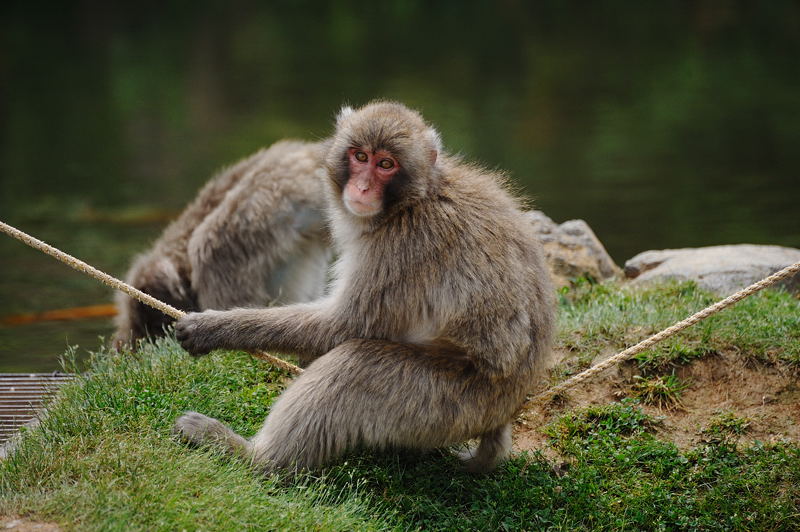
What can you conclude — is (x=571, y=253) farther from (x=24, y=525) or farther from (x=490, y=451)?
(x=24, y=525)

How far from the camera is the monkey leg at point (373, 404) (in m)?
4.75

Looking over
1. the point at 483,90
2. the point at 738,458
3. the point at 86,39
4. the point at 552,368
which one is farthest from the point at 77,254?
the point at 86,39

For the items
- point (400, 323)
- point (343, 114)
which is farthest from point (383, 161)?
point (400, 323)

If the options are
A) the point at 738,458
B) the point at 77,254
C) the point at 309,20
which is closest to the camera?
the point at 738,458

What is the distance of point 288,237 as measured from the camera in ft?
25.5

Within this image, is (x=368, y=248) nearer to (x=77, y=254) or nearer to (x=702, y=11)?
(x=77, y=254)

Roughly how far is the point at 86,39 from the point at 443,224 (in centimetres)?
2886

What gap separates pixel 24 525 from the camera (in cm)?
420

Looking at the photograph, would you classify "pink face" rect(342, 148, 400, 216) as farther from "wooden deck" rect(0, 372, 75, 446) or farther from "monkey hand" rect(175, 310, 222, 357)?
"wooden deck" rect(0, 372, 75, 446)

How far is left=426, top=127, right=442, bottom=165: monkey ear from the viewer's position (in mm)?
5090

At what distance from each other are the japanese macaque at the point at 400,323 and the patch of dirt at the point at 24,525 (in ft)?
2.97

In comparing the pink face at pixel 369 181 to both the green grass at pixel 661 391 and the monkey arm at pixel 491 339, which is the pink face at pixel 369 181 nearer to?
the monkey arm at pixel 491 339

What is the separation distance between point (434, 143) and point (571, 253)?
304 cm

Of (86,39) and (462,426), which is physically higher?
(86,39)
